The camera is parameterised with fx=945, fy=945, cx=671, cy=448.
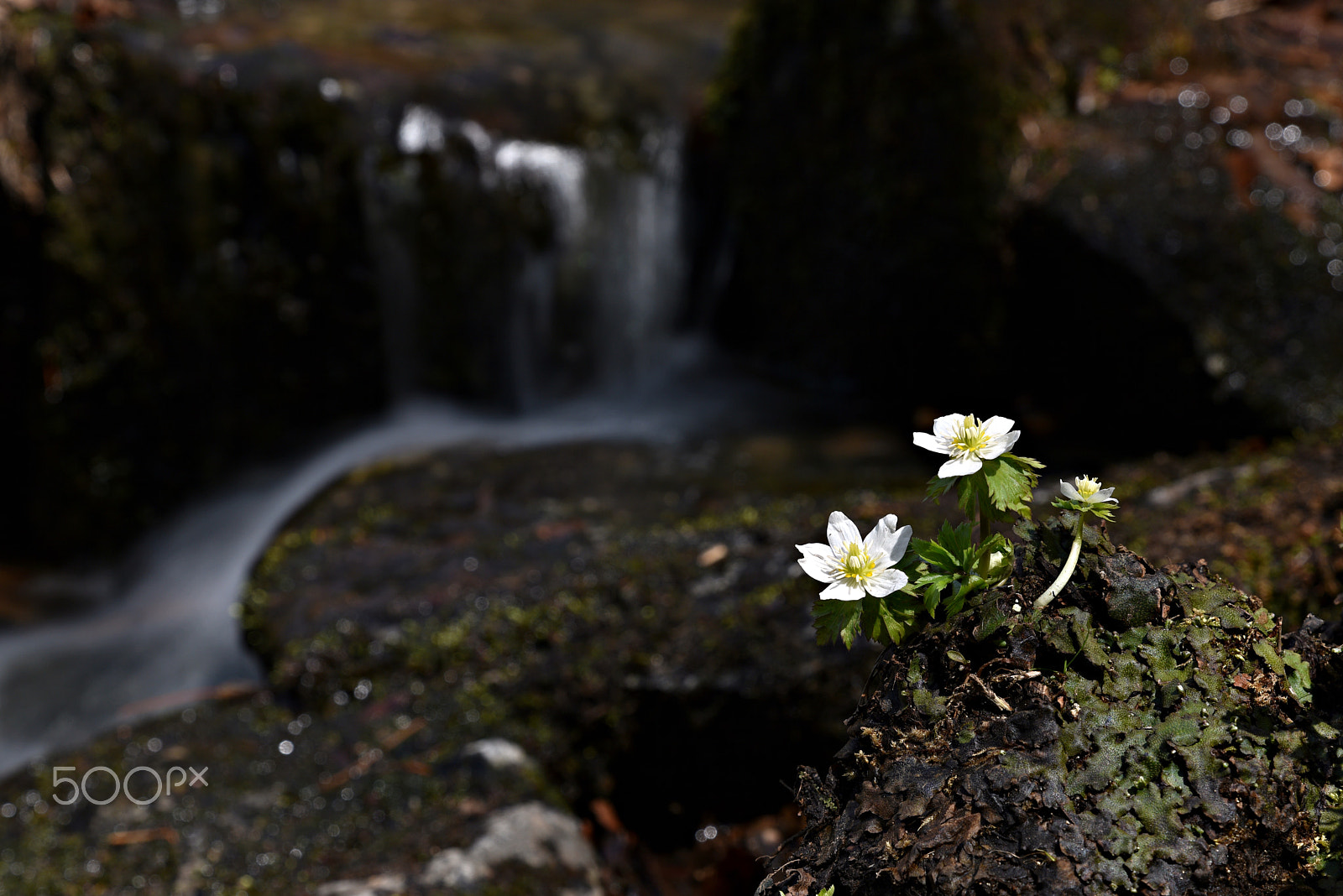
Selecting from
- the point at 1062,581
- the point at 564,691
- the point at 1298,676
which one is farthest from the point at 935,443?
the point at 564,691

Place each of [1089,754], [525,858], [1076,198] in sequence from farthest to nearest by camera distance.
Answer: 1. [1076,198]
2. [525,858]
3. [1089,754]

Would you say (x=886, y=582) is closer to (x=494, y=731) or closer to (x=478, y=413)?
(x=494, y=731)

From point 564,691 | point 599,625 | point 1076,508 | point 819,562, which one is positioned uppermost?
point 1076,508

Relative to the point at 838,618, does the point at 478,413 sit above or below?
below

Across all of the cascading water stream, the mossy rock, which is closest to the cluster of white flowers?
the mossy rock

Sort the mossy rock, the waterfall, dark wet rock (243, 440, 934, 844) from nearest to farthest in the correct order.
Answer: the mossy rock
dark wet rock (243, 440, 934, 844)
the waterfall

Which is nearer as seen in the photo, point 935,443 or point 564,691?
point 935,443

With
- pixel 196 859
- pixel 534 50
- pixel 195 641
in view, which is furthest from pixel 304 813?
pixel 534 50

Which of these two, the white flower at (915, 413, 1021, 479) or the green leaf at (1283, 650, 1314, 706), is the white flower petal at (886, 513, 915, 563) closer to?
the white flower at (915, 413, 1021, 479)

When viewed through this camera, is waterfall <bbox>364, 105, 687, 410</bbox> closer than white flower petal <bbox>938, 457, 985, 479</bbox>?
No
